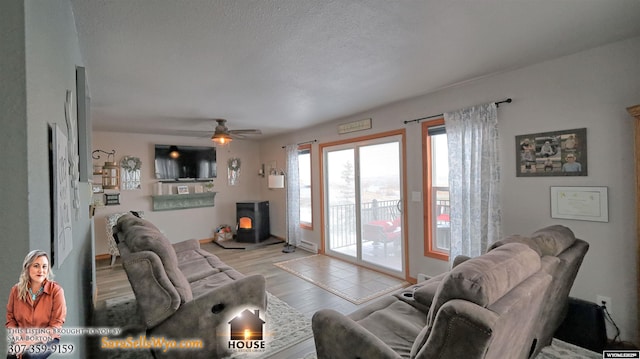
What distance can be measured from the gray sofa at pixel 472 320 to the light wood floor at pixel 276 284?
104 centimetres

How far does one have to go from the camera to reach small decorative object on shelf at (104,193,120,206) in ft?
17.4

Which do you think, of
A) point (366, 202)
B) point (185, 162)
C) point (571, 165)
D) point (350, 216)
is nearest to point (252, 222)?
point (185, 162)

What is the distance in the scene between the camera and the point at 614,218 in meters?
2.28

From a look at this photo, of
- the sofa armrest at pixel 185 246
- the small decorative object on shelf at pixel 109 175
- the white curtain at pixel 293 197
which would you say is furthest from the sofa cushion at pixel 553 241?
the small decorative object on shelf at pixel 109 175

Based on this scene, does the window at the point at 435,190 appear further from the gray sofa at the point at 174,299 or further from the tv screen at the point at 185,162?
the tv screen at the point at 185,162

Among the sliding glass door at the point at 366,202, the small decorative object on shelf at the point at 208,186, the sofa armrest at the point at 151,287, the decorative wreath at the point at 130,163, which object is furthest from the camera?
the small decorative object on shelf at the point at 208,186

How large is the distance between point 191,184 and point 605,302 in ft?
21.7

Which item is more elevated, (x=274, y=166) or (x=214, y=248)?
(x=274, y=166)

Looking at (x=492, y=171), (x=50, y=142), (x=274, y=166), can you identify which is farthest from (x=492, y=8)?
(x=274, y=166)

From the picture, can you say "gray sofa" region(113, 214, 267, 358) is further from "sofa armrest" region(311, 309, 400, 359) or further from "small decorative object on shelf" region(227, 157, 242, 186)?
"small decorative object on shelf" region(227, 157, 242, 186)

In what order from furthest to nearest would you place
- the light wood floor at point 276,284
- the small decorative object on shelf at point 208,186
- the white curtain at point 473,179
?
1. the small decorative object on shelf at point 208,186
2. the light wood floor at point 276,284
3. the white curtain at point 473,179

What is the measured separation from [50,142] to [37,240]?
311 mm

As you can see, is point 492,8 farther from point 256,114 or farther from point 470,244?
point 256,114

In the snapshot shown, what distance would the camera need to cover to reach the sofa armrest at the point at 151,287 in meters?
1.93
